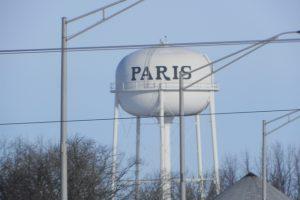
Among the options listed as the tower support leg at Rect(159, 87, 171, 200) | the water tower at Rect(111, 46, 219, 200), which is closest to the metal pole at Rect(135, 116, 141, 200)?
the water tower at Rect(111, 46, 219, 200)

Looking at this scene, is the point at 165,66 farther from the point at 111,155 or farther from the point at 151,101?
the point at 111,155

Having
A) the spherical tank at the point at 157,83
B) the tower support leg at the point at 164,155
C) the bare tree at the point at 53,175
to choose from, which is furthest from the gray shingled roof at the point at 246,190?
the bare tree at the point at 53,175

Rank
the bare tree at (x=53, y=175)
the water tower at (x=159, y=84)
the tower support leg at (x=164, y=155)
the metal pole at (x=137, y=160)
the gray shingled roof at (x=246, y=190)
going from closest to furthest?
the bare tree at (x=53, y=175) → the metal pole at (x=137, y=160) → the water tower at (x=159, y=84) → the tower support leg at (x=164, y=155) → the gray shingled roof at (x=246, y=190)

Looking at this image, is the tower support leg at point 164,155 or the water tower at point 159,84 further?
the tower support leg at point 164,155

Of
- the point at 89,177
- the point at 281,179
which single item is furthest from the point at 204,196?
the point at 89,177

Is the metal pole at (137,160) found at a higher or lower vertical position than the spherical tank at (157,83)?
lower

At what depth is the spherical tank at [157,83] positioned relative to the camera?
56.0m

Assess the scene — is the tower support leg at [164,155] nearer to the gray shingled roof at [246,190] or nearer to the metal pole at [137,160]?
the metal pole at [137,160]

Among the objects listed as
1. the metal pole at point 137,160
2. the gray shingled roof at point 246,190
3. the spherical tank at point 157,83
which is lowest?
the gray shingled roof at point 246,190

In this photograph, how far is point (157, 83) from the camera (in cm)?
5597

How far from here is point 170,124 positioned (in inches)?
2339

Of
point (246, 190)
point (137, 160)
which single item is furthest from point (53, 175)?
point (246, 190)

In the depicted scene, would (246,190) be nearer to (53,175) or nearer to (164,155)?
(164,155)

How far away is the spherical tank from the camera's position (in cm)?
5597
